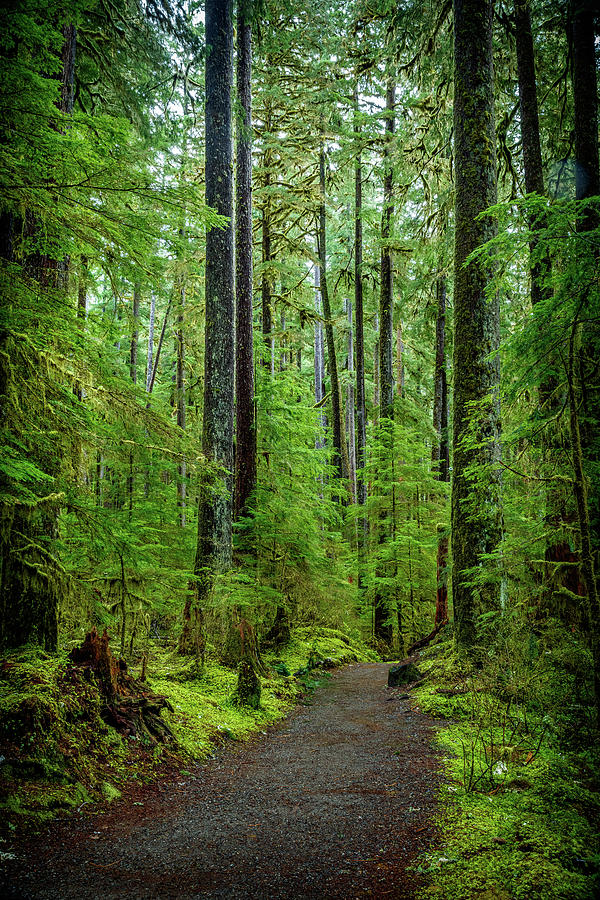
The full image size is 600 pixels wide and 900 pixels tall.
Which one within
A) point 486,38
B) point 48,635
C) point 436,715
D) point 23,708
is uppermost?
point 486,38

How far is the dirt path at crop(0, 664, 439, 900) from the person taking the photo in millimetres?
2680

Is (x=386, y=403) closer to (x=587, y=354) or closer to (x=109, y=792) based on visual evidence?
(x=587, y=354)

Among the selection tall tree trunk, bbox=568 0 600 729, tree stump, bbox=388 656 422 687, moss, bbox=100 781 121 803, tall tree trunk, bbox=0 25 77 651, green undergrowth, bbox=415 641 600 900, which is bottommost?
tree stump, bbox=388 656 422 687

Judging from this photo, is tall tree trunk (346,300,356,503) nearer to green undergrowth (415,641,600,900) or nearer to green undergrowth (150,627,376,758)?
green undergrowth (150,627,376,758)

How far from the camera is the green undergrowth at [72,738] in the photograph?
3506 millimetres

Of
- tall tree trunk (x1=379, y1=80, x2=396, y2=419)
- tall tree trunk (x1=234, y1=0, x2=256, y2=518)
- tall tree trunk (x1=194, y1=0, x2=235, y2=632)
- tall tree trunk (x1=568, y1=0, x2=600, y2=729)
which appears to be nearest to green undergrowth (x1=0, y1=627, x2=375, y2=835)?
tall tree trunk (x1=194, y1=0, x2=235, y2=632)

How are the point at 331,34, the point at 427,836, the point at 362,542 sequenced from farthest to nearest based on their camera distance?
the point at 362,542, the point at 331,34, the point at 427,836

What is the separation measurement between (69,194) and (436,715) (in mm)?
6783

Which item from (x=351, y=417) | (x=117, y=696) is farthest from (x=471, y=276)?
(x=351, y=417)

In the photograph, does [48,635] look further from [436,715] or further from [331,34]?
[331,34]

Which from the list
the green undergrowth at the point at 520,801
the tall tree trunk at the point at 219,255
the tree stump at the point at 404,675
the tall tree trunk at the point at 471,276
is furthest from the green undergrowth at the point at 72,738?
the tall tree trunk at the point at 471,276

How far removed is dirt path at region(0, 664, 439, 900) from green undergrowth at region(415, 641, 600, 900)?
23 centimetres

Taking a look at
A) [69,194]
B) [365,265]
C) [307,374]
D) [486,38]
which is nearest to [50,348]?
[69,194]

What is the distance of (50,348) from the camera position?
4.27m
